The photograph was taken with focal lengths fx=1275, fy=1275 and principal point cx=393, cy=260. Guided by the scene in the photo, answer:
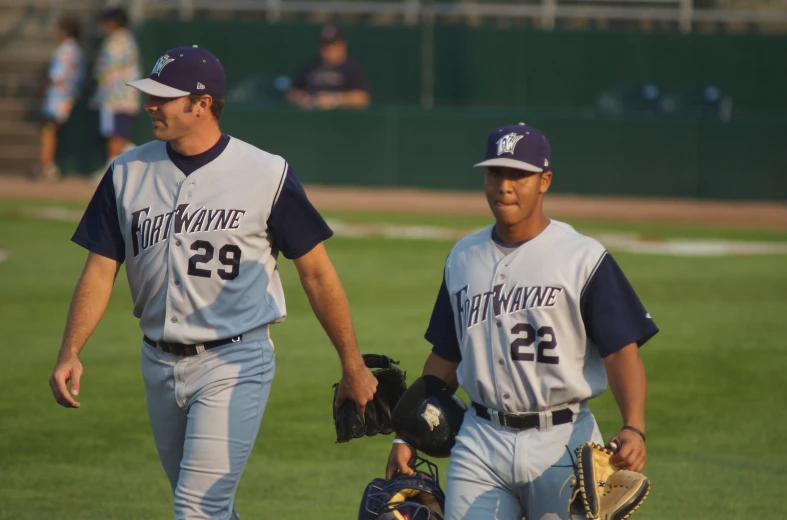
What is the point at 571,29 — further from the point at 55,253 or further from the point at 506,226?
the point at 506,226

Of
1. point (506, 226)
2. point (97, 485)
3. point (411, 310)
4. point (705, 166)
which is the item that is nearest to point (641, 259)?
point (411, 310)

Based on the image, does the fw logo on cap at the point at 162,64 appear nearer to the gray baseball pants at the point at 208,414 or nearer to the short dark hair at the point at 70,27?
the gray baseball pants at the point at 208,414

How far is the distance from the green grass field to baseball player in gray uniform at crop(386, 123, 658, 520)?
212 centimetres

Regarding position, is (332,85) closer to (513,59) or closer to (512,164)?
(513,59)

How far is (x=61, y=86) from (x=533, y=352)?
17826 mm

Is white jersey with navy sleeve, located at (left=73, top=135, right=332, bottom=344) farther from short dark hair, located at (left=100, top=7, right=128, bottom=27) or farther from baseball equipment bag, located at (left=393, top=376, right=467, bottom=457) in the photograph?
short dark hair, located at (left=100, top=7, right=128, bottom=27)

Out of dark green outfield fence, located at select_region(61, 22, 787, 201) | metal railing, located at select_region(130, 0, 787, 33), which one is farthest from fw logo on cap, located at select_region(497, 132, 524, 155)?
metal railing, located at select_region(130, 0, 787, 33)

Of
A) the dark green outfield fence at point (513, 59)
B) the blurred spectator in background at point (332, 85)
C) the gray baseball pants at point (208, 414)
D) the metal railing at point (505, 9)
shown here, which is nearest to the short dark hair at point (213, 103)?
the gray baseball pants at point (208, 414)

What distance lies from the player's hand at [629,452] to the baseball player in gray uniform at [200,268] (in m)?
1.11

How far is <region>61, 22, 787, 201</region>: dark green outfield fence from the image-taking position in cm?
1969

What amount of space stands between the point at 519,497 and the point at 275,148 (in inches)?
662

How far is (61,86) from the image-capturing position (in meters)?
20.9

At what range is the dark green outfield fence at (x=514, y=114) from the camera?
19.7 meters

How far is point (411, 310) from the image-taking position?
12.0 metres
